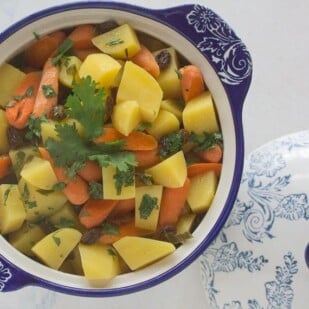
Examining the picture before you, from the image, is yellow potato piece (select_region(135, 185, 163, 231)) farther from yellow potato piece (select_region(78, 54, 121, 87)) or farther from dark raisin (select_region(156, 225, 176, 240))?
yellow potato piece (select_region(78, 54, 121, 87))

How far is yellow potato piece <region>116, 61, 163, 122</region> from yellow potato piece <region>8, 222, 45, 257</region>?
0.23 m

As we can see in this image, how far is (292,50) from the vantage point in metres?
1.43

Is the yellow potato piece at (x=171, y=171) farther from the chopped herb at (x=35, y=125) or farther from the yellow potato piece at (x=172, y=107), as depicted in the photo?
the chopped herb at (x=35, y=125)

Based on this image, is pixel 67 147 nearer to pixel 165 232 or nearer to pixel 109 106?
pixel 109 106

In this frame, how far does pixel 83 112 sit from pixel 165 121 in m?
0.13

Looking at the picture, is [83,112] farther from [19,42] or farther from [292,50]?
[292,50]

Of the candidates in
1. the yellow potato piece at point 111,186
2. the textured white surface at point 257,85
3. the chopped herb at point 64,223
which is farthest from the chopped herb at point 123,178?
the textured white surface at point 257,85

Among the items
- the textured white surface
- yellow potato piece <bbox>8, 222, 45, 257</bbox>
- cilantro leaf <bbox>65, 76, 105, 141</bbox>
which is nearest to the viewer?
cilantro leaf <bbox>65, 76, 105, 141</bbox>

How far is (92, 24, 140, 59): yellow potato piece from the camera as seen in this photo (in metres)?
1.13

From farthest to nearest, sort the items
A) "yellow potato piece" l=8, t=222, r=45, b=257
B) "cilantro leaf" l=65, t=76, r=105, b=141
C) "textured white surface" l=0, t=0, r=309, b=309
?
"textured white surface" l=0, t=0, r=309, b=309, "yellow potato piece" l=8, t=222, r=45, b=257, "cilantro leaf" l=65, t=76, r=105, b=141

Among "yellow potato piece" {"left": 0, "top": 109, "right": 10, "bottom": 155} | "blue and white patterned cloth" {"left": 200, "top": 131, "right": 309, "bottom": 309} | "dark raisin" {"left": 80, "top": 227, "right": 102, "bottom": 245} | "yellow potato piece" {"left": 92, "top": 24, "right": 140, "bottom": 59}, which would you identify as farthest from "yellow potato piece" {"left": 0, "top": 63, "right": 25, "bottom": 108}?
"blue and white patterned cloth" {"left": 200, "top": 131, "right": 309, "bottom": 309}

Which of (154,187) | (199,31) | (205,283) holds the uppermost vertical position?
(199,31)

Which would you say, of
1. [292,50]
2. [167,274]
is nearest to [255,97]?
[292,50]

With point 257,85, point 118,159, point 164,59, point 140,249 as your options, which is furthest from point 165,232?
point 257,85
